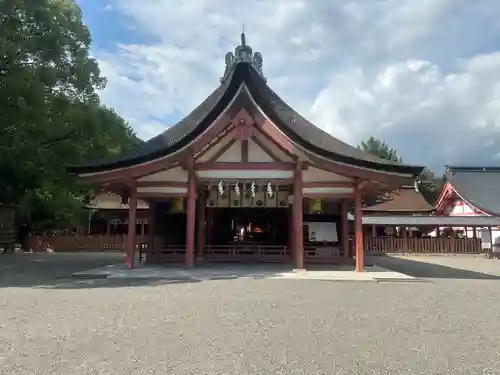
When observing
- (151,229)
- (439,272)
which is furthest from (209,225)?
(439,272)

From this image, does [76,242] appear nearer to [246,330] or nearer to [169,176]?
[169,176]

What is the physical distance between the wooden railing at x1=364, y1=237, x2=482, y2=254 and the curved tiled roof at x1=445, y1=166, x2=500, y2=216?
413 cm

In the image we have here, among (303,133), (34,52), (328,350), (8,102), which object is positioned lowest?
(328,350)

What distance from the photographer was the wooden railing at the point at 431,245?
25609 mm

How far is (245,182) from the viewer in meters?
13.0

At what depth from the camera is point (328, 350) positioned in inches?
177

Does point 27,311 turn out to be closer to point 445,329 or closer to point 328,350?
point 328,350

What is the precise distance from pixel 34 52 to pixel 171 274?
10664mm

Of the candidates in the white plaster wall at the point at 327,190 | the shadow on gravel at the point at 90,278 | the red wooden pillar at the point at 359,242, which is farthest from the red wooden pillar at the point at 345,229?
the shadow on gravel at the point at 90,278

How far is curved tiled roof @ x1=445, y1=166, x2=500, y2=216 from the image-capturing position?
30.4m

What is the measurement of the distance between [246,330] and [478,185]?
107 ft

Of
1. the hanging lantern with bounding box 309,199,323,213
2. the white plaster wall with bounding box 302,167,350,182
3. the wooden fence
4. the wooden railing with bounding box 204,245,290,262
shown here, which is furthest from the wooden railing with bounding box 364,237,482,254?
the white plaster wall with bounding box 302,167,350,182

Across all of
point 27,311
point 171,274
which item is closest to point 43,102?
point 171,274

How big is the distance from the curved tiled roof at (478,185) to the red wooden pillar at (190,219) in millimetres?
22810
